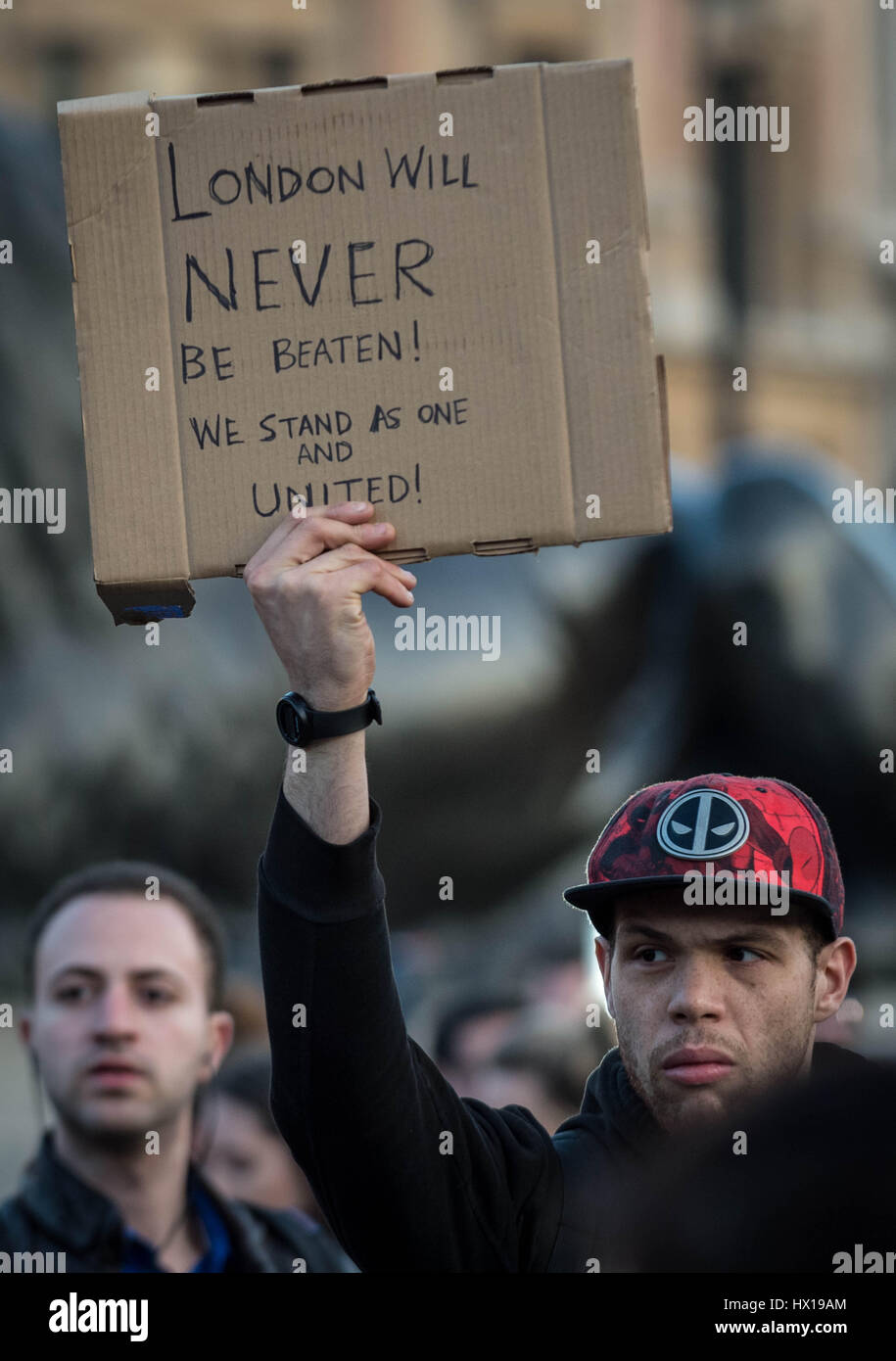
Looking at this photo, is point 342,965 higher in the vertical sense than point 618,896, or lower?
lower

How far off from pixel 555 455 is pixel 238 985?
8.59ft

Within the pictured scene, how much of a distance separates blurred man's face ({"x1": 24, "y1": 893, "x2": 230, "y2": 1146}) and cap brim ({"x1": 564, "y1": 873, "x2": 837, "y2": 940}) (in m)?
2.04

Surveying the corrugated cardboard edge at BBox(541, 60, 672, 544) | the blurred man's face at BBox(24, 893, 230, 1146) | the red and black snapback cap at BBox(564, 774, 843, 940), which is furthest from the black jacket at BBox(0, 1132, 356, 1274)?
the corrugated cardboard edge at BBox(541, 60, 672, 544)

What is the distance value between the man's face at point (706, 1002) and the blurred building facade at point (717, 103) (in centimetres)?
264

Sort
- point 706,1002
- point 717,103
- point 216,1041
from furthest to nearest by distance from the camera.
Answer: point 717,103
point 216,1041
point 706,1002

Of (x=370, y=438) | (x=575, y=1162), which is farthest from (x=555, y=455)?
(x=575, y=1162)

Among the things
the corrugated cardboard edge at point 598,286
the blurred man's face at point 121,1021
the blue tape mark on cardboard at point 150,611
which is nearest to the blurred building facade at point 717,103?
the blurred man's face at point 121,1021

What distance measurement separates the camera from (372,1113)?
1.78 metres

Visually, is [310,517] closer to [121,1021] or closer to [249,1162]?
[121,1021]

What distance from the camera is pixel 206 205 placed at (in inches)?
70.2

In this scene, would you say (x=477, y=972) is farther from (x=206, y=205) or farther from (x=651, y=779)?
(x=206, y=205)

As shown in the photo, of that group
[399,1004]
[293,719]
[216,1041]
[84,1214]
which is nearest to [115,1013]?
[216,1041]

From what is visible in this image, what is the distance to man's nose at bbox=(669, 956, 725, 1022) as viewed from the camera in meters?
1.94

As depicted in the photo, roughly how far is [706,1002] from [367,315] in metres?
0.90
